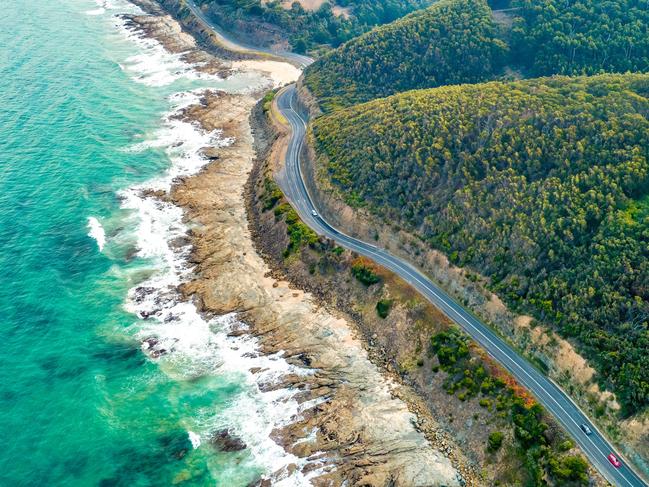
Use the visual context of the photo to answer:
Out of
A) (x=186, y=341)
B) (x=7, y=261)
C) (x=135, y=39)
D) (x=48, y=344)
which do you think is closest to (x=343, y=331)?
(x=186, y=341)

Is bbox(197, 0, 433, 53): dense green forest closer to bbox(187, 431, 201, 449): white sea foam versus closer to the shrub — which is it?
the shrub

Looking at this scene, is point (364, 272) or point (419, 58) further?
point (419, 58)

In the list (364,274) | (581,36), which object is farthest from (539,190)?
(581,36)

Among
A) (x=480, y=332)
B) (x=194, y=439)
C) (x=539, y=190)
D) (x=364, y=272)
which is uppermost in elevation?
(x=539, y=190)

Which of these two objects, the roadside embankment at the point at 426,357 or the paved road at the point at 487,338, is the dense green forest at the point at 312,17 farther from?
the roadside embankment at the point at 426,357

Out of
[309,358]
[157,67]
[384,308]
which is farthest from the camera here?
[157,67]

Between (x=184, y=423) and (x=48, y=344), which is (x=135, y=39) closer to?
(x=48, y=344)

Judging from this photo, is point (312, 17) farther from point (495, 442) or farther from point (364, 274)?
point (495, 442)

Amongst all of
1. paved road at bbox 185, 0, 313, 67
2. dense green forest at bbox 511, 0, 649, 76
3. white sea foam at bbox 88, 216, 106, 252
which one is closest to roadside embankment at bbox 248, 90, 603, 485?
white sea foam at bbox 88, 216, 106, 252
